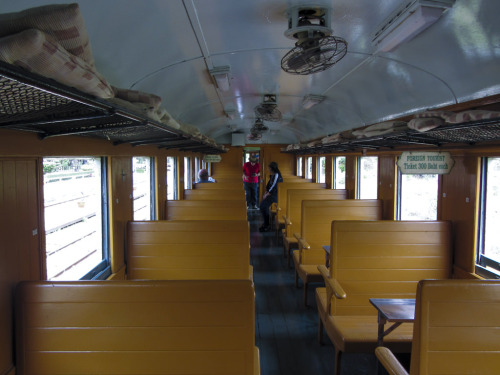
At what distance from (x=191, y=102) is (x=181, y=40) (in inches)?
125

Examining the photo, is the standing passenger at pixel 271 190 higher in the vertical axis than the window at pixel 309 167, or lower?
lower

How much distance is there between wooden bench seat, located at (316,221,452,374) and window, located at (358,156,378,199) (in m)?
3.24

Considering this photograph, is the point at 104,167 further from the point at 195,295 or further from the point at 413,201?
the point at 413,201

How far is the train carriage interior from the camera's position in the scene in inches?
83.4

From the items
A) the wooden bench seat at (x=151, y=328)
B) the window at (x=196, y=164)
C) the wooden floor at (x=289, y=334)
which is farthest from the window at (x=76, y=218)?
the window at (x=196, y=164)

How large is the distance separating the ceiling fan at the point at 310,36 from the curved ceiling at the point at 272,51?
113mm

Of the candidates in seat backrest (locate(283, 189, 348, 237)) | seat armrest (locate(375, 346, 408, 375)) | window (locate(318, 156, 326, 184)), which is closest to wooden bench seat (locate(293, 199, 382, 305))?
seat backrest (locate(283, 189, 348, 237))

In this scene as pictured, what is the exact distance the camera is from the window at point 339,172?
10039mm

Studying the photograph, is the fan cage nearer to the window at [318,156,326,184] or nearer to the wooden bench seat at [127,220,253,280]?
the wooden bench seat at [127,220,253,280]

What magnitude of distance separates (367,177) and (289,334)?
442 centimetres

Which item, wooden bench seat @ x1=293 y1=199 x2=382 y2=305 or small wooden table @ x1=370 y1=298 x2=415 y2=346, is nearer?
small wooden table @ x1=370 y1=298 x2=415 y2=346

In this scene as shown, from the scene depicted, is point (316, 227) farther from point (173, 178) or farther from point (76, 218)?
point (173, 178)

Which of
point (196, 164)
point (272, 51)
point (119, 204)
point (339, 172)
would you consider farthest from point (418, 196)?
point (196, 164)

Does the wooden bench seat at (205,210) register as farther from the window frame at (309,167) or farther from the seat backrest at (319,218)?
the window frame at (309,167)
